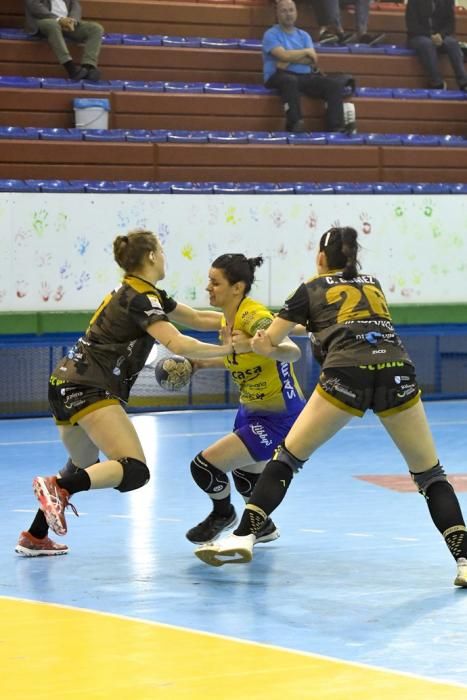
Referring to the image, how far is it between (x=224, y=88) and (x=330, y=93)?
4.46 feet

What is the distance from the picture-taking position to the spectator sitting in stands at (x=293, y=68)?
694 inches

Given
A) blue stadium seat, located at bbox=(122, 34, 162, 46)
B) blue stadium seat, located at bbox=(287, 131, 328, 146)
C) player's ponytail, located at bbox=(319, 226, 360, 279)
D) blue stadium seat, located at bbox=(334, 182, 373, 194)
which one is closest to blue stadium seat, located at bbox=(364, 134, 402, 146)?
blue stadium seat, located at bbox=(287, 131, 328, 146)

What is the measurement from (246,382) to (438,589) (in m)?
1.64

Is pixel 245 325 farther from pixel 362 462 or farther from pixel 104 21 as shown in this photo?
pixel 104 21

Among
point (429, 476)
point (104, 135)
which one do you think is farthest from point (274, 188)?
point (429, 476)

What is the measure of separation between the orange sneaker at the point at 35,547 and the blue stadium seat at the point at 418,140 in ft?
37.8

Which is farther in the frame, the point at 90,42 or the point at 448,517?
the point at 90,42

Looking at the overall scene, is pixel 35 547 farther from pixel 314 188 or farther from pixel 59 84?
pixel 59 84

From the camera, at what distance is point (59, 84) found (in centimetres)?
1672

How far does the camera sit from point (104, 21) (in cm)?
1836

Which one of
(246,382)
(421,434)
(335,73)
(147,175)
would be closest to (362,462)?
(246,382)

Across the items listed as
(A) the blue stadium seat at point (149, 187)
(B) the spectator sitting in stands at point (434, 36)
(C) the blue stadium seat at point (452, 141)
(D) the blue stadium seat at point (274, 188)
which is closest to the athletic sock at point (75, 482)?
(A) the blue stadium seat at point (149, 187)

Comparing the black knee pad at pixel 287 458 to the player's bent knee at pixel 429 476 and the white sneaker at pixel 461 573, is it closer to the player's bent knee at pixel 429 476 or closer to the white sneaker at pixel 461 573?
the player's bent knee at pixel 429 476

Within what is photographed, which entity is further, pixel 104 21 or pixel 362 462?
pixel 104 21
